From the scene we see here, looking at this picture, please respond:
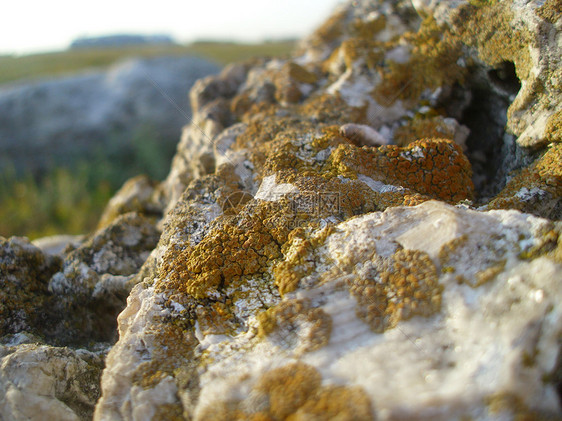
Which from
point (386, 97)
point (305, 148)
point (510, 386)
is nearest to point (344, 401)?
point (510, 386)

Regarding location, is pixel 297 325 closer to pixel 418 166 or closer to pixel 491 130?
pixel 418 166

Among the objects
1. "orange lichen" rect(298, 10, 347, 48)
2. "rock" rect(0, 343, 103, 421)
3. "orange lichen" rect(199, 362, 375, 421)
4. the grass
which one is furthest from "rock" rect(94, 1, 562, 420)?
the grass

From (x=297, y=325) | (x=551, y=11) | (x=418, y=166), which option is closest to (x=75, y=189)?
(x=418, y=166)

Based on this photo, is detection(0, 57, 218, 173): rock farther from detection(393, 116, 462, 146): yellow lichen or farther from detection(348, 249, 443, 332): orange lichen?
detection(348, 249, 443, 332): orange lichen

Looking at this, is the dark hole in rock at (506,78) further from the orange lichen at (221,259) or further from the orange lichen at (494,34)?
the orange lichen at (221,259)

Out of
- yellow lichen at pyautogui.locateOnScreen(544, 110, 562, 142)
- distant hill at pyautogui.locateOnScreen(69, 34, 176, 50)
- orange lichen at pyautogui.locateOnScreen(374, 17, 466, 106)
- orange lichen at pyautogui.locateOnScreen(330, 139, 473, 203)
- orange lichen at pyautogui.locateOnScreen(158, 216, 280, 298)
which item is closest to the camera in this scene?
orange lichen at pyautogui.locateOnScreen(158, 216, 280, 298)

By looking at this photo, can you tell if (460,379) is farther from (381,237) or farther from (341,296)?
(381,237)

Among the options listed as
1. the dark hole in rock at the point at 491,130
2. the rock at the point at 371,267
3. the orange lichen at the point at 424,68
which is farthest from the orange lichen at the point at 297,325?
the orange lichen at the point at 424,68
